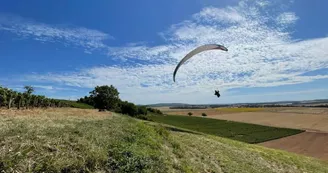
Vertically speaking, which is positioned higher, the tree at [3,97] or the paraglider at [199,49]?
the paraglider at [199,49]

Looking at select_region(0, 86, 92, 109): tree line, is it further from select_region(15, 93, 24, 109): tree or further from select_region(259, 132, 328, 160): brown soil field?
select_region(259, 132, 328, 160): brown soil field

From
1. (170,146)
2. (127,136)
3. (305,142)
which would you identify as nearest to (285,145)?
(305,142)

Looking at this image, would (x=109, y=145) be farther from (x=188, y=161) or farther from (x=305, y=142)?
(x=305, y=142)

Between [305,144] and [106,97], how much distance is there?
4352 cm

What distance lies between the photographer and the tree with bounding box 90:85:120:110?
62375mm

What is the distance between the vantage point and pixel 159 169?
28.9 feet

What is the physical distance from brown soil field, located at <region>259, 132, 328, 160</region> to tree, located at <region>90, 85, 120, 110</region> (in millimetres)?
36015

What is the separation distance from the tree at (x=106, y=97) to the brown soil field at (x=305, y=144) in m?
36.0

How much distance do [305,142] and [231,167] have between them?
37673mm

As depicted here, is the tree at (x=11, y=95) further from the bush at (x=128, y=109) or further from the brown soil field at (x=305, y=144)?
the bush at (x=128, y=109)

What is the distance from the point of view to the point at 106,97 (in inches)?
2488

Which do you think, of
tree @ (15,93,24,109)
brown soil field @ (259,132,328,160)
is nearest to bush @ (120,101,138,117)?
brown soil field @ (259,132,328,160)

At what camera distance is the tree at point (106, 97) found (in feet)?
205

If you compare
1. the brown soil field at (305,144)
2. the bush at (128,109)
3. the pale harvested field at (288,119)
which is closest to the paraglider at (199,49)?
the brown soil field at (305,144)
